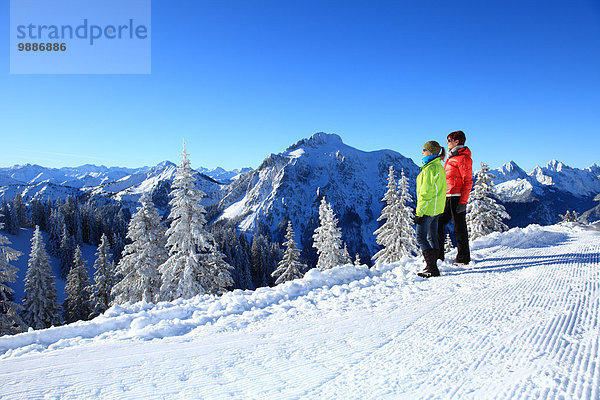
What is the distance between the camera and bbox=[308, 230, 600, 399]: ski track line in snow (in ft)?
7.41

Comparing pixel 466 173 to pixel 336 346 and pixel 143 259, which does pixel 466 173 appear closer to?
pixel 336 346

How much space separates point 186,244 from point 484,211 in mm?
23175

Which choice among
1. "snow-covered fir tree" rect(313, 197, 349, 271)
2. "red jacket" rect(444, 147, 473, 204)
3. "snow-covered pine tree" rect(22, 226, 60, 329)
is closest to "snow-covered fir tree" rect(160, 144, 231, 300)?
"snow-covered fir tree" rect(313, 197, 349, 271)

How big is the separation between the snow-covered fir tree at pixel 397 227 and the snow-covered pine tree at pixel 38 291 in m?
33.8

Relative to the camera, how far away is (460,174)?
21.7 ft

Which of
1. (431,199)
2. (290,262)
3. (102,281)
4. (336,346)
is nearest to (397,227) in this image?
(290,262)

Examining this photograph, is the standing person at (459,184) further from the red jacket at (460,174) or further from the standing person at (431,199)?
the standing person at (431,199)

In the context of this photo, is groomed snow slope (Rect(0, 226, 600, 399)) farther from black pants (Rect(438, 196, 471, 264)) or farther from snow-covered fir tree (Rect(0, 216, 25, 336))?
snow-covered fir tree (Rect(0, 216, 25, 336))

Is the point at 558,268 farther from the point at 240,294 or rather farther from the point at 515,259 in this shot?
the point at 240,294

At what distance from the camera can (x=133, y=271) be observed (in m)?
20.2

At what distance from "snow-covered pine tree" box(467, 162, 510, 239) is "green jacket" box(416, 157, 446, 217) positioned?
67.7 ft

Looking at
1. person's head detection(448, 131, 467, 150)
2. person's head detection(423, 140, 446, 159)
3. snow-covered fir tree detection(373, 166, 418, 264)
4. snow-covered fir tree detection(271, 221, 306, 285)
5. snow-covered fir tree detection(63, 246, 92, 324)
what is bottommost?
snow-covered fir tree detection(63, 246, 92, 324)

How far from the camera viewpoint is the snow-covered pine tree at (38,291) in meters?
29.9

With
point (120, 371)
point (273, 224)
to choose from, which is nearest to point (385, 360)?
point (120, 371)
